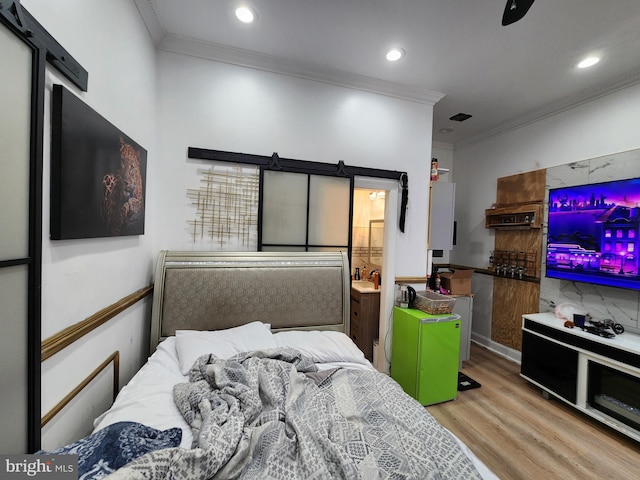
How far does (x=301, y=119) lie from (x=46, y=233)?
198 cm

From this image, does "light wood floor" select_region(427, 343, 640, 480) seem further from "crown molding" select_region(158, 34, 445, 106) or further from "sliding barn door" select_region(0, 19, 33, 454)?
"crown molding" select_region(158, 34, 445, 106)

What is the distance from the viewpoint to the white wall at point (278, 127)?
2080 mm

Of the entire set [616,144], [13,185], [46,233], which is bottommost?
[46,233]

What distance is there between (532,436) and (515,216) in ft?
7.71

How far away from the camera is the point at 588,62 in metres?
2.16

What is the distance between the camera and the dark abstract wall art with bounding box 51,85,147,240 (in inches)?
38.8

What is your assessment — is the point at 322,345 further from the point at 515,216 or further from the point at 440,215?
the point at 515,216

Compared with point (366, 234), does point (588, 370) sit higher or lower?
lower

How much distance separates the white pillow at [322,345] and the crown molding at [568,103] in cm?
342

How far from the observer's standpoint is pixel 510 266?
3285 millimetres

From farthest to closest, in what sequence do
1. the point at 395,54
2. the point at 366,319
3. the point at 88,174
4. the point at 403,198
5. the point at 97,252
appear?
the point at 366,319 → the point at 403,198 → the point at 395,54 → the point at 97,252 → the point at 88,174

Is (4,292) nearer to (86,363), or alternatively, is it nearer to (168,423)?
(86,363)

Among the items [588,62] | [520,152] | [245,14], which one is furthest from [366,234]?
[245,14]

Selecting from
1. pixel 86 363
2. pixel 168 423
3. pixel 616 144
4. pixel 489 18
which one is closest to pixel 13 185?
pixel 86 363
